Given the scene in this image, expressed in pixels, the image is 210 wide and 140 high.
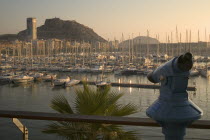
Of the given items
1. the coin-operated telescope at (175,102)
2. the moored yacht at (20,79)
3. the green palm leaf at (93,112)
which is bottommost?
the moored yacht at (20,79)

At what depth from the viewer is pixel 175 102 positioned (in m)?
1.40

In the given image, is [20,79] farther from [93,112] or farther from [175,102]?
[175,102]

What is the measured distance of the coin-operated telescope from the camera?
4.44 ft

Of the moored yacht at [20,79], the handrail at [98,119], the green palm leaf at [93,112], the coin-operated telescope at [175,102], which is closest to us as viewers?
the coin-operated telescope at [175,102]

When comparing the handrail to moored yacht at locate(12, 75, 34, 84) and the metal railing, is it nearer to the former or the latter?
the metal railing

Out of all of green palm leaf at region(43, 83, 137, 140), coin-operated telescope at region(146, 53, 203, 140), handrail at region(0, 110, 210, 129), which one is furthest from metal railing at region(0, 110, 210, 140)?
coin-operated telescope at region(146, 53, 203, 140)

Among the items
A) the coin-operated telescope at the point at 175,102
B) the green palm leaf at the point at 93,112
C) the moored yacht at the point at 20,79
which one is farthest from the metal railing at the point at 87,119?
the moored yacht at the point at 20,79

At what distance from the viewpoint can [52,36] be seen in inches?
5108

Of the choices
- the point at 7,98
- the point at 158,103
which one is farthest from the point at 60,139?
the point at 7,98

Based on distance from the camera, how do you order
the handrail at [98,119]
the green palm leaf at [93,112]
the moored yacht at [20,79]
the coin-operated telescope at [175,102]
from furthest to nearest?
the moored yacht at [20,79] < the green palm leaf at [93,112] < the handrail at [98,119] < the coin-operated telescope at [175,102]

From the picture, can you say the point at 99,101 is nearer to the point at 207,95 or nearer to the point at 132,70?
the point at 207,95

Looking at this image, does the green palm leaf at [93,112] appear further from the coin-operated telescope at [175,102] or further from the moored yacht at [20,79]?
the moored yacht at [20,79]

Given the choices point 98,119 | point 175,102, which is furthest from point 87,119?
point 175,102

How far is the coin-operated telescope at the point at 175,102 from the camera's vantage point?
53.3 inches
